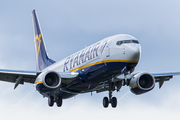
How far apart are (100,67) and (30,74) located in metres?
6.36

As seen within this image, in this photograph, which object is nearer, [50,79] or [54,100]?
[50,79]

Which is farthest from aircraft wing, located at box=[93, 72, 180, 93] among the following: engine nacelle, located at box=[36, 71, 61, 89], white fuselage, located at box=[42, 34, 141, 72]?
engine nacelle, located at box=[36, 71, 61, 89]

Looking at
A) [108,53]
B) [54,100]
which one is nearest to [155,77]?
[108,53]

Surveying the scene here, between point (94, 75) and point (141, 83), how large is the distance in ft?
17.0

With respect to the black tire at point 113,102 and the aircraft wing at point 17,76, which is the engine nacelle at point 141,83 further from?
the aircraft wing at point 17,76

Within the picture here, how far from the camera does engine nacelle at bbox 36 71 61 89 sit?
1083 inches

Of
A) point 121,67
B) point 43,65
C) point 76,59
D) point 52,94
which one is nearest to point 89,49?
point 76,59

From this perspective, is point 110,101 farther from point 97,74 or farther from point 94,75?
point 97,74

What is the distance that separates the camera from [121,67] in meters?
25.8

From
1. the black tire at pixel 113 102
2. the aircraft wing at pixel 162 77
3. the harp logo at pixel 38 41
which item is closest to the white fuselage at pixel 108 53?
the black tire at pixel 113 102

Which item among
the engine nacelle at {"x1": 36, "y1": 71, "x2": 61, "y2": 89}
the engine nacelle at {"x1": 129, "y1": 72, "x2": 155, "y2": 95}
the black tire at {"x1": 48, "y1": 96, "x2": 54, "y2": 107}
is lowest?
the black tire at {"x1": 48, "y1": 96, "x2": 54, "y2": 107}

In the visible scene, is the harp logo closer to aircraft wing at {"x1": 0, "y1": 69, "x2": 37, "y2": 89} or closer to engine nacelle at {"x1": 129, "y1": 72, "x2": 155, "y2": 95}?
→ aircraft wing at {"x1": 0, "y1": 69, "x2": 37, "y2": 89}

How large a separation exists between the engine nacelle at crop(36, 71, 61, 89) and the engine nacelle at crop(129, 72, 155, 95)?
6313mm

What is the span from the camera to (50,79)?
2841 centimetres
